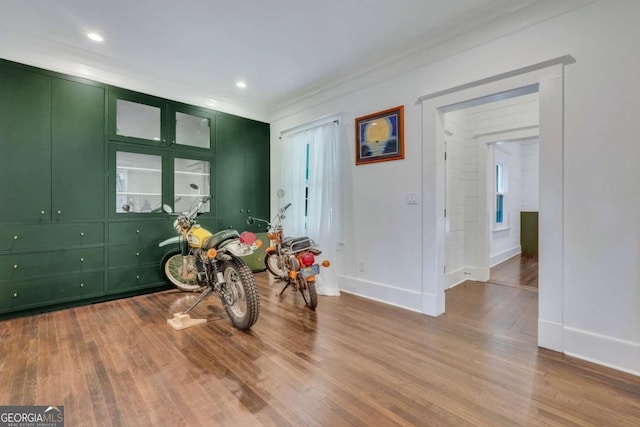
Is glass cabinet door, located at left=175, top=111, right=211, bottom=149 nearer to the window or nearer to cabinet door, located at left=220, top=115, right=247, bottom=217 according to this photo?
cabinet door, located at left=220, top=115, right=247, bottom=217

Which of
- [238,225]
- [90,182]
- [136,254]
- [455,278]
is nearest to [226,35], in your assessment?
[90,182]

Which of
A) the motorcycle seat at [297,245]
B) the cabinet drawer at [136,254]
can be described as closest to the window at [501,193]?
the motorcycle seat at [297,245]

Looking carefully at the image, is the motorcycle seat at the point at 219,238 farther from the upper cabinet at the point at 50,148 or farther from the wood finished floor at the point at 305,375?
the upper cabinet at the point at 50,148

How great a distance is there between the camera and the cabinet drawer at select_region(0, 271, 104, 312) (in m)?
2.78

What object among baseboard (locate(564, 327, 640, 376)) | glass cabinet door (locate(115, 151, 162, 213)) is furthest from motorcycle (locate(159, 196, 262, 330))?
baseboard (locate(564, 327, 640, 376))

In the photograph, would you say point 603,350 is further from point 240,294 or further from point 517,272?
point 517,272

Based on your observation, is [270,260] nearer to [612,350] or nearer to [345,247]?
[345,247]

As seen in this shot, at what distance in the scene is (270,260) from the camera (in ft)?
13.7

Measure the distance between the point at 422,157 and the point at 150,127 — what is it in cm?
336

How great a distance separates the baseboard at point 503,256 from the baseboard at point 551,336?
3.02 m

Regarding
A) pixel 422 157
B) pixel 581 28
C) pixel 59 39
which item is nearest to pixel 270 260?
pixel 422 157

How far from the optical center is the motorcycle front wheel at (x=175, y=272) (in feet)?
12.1

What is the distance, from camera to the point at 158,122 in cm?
372

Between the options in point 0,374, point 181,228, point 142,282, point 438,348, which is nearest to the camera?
point 0,374
